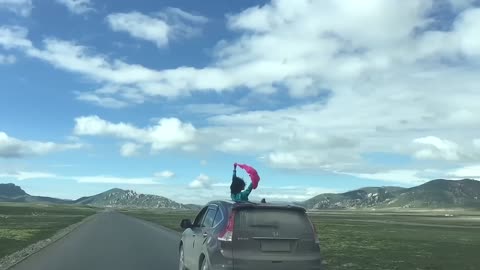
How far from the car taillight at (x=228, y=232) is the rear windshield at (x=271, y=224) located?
0.09m

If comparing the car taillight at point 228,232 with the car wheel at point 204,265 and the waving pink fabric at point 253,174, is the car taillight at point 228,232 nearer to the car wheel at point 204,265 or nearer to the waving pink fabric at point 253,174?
the car wheel at point 204,265

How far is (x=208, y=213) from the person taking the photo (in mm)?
12617

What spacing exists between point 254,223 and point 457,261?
16392 mm

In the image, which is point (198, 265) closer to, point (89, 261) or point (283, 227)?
point (283, 227)

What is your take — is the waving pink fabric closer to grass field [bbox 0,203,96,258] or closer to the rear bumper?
the rear bumper

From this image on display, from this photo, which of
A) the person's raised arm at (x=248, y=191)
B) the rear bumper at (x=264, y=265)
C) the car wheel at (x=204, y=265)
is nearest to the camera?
the rear bumper at (x=264, y=265)

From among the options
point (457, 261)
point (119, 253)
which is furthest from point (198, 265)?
point (457, 261)

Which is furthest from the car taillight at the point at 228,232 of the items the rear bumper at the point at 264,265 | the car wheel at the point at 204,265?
the car wheel at the point at 204,265

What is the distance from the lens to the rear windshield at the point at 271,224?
10336 millimetres

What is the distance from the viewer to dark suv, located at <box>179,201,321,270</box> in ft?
33.4

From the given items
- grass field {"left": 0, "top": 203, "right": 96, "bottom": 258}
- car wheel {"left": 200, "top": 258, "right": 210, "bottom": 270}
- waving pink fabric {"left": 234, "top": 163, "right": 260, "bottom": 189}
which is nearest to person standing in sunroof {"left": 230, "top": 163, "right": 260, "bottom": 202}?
waving pink fabric {"left": 234, "top": 163, "right": 260, "bottom": 189}

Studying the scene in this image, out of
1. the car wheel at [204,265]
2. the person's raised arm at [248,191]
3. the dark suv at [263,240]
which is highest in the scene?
the person's raised arm at [248,191]

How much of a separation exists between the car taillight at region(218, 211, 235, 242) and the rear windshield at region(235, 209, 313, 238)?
88 millimetres

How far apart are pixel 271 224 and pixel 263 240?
0.37 meters
